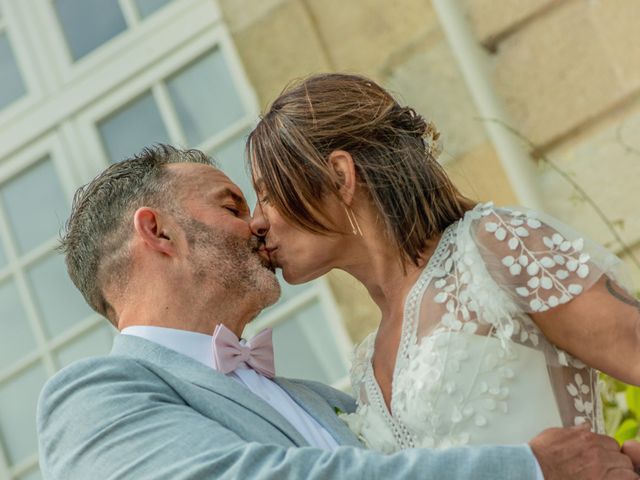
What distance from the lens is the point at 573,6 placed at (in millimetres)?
4188

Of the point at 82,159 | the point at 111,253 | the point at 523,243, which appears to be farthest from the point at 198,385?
the point at 82,159

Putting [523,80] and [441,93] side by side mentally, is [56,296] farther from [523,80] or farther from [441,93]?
[523,80]

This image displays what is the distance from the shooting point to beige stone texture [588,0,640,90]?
13.4 feet

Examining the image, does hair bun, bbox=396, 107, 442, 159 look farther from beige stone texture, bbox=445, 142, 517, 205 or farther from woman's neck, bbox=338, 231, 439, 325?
beige stone texture, bbox=445, 142, 517, 205

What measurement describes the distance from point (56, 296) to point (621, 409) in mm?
2199

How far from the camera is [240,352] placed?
2.71 m

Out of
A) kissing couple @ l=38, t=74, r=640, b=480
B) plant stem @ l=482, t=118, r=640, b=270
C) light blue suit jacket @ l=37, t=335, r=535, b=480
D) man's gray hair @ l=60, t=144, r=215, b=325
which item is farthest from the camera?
plant stem @ l=482, t=118, r=640, b=270

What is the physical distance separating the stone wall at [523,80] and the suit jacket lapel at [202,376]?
5.29ft

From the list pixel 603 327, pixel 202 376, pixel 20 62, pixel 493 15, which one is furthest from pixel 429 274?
pixel 20 62

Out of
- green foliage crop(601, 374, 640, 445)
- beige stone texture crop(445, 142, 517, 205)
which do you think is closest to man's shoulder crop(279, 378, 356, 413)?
green foliage crop(601, 374, 640, 445)

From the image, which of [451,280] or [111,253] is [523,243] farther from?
[111,253]

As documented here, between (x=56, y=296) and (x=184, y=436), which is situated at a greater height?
(x=56, y=296)

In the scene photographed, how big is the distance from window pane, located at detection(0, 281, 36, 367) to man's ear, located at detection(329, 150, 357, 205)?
258 cm

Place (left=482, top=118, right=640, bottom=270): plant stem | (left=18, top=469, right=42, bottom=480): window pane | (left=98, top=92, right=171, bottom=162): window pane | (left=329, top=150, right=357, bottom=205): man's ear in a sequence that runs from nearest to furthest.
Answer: (left=329, top=150, right=357, bottom=205): man's ear < (left=482, top=118, right=640, bottom=270): plant stem < (left=18, top=469, right=42, bottom=480): window pane < (left=98, top=92, right=171, bottom=162): window pane
